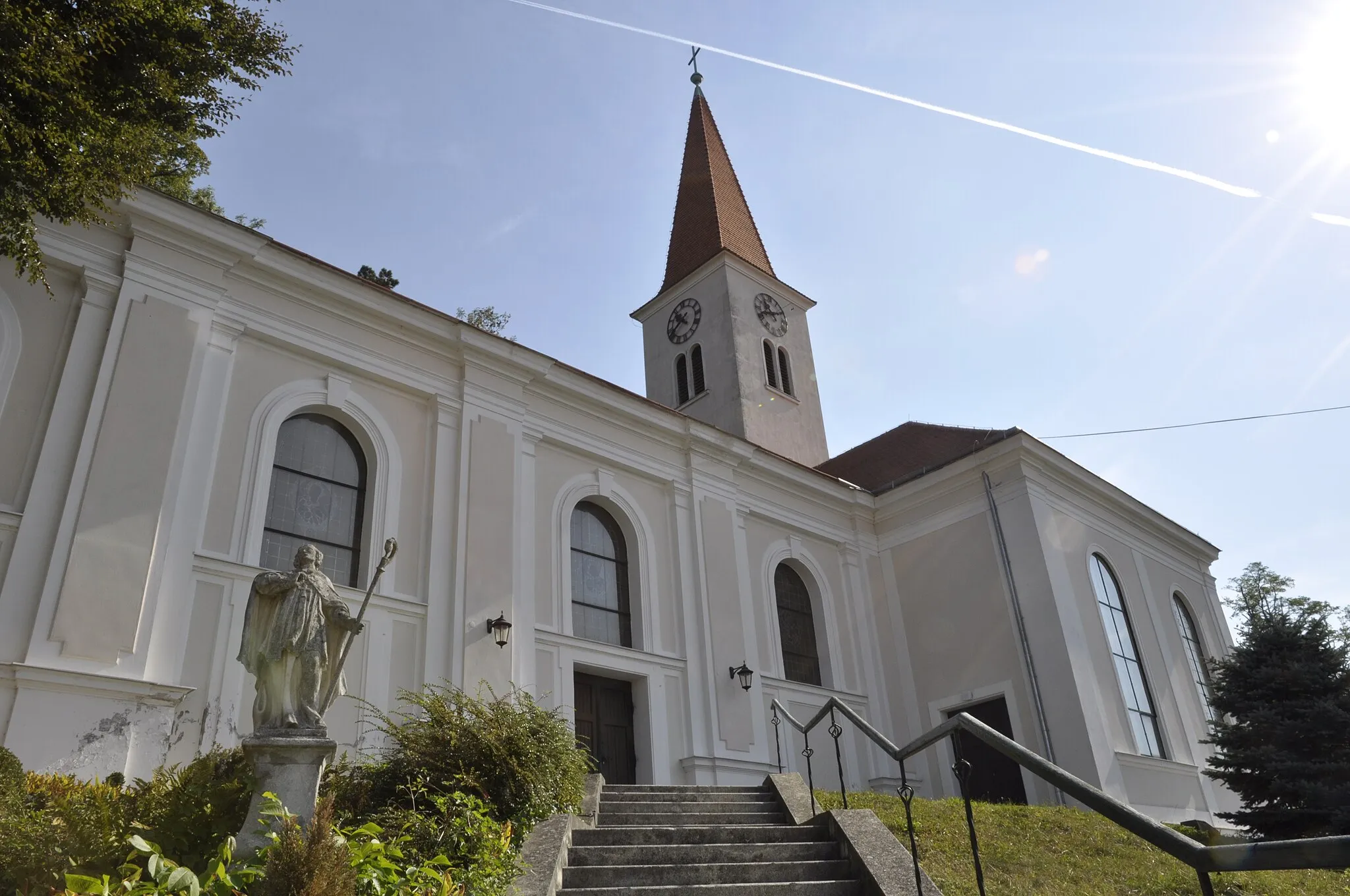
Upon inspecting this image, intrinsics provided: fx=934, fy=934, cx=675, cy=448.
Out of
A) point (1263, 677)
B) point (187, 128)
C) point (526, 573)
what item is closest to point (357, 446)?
point (526, 573)

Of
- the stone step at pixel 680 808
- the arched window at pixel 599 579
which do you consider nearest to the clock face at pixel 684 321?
the arched window at pixel 599 579

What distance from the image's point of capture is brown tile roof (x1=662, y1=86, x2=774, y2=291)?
25.0m

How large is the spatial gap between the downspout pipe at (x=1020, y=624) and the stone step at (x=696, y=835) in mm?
8710

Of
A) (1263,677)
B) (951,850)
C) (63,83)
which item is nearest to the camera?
(63,83)

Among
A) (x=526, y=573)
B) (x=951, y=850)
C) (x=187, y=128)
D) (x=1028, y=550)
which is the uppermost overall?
(x=187, y=128)

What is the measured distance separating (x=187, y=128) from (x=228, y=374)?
312 cm

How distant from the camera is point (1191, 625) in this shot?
21000mm

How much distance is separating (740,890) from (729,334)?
1751 centimetres

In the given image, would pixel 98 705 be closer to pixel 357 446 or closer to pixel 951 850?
pixel 357 446

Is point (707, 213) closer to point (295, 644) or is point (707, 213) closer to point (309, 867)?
point (295, 644)

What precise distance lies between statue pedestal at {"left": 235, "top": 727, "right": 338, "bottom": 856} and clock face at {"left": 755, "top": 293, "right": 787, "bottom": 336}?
19344 millimetres

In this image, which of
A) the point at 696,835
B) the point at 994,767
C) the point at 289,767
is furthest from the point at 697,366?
the point at 289,767

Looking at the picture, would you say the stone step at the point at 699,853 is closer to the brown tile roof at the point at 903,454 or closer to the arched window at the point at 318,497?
the arched window at the point at 318,497

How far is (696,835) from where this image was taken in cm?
762
